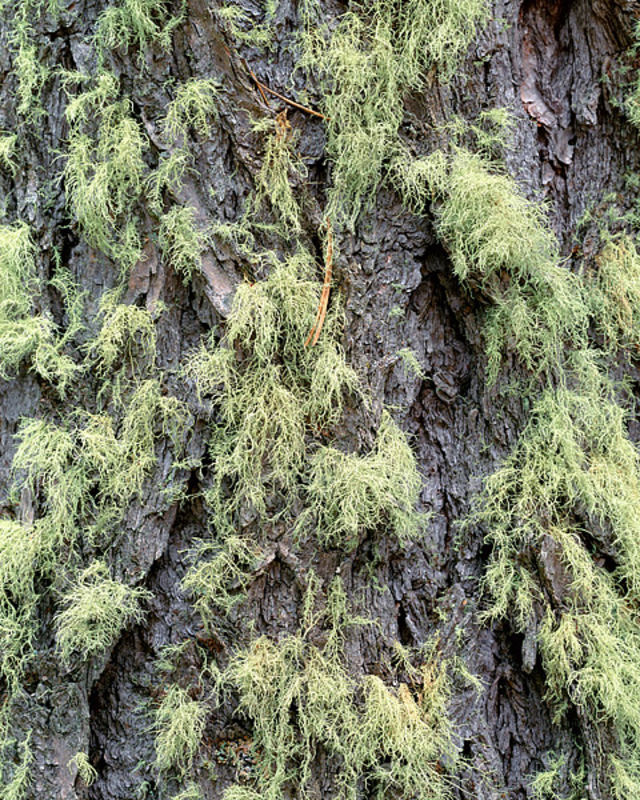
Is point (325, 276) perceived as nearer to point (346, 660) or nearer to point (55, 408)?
point (55, 408)

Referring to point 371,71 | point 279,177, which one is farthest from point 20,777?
point 371,71

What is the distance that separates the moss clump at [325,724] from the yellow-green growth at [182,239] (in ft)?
2.92

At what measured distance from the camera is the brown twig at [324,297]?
1.64 meters

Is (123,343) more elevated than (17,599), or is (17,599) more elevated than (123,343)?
(123,343)

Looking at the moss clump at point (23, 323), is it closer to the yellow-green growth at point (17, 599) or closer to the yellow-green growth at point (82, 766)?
the yellow-green growth at point (17, 599)

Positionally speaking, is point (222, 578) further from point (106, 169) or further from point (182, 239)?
point (106, 169)

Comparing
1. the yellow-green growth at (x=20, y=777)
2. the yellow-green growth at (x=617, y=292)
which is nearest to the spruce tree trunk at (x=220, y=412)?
the yellow-green growth at (x=20, y=777)

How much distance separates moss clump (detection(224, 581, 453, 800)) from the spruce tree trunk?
0.7 inches

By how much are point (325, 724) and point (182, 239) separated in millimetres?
1232

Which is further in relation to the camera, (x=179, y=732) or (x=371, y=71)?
(x=371, y=71)

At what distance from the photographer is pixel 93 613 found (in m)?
1.54

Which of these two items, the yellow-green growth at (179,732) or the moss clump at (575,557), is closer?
the yellow-green growth at (179,732)

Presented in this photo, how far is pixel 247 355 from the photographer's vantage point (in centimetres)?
162

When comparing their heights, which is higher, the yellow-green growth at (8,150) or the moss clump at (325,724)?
the yellow-green growth at (8,150)
